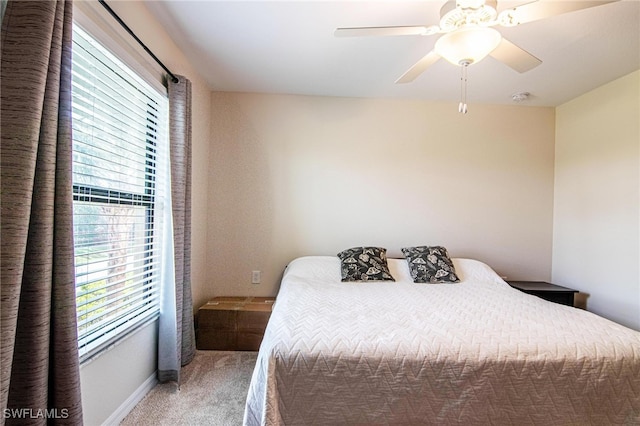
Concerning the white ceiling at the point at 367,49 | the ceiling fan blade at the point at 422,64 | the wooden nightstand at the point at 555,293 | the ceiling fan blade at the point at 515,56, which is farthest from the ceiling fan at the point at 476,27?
the wooden nightstand at the point at 555,293

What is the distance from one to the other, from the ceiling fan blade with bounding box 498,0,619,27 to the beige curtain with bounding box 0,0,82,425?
1.71 metres

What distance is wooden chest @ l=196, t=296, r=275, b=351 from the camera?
2545 millimetres

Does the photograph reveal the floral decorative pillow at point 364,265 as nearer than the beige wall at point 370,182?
Yes

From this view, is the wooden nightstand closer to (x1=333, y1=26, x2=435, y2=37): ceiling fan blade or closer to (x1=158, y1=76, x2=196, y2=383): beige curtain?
(x1=333, y1=26, x2=435, y2=37): ceiling fan blade

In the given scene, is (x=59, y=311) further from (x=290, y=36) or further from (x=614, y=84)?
(x=614, y=84)

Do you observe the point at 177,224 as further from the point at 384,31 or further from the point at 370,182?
the point at 370,182

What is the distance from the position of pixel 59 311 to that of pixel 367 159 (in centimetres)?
263

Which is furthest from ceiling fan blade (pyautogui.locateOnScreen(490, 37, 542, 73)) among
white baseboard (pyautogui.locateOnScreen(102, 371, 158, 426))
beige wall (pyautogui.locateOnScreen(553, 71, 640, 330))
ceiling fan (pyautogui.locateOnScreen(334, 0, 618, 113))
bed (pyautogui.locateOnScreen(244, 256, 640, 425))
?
white baseboard (pyautogui.locateOnScreen(102, 371, 158, 426))

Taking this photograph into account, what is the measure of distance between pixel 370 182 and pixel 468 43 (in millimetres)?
1787

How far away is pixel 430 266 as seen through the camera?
2.63 metres

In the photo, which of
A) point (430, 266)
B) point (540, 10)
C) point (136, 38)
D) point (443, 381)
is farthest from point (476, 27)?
point (430, 266)

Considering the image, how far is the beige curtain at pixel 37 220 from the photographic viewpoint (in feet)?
2.90

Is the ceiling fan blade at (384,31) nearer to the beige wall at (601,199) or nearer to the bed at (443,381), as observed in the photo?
the bed at (443,381)

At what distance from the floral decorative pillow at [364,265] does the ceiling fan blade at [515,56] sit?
1.71m
